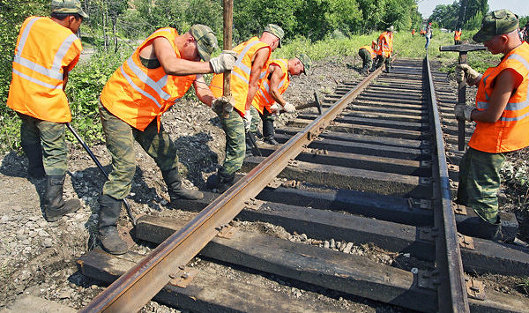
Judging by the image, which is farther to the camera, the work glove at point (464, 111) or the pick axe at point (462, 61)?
the pick axe at point (462, 61)

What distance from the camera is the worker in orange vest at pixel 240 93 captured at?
12.3ft

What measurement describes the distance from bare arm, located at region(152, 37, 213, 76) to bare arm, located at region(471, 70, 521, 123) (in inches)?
88.0

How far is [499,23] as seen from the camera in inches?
104

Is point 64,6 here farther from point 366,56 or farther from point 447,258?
point 366,56

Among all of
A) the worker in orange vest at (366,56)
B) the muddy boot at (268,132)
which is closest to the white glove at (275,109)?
the muddy boot at (268,132)

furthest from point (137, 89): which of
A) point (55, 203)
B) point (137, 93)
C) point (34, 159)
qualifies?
point (34, 159)

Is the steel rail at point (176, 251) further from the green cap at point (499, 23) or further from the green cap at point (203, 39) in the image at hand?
the green cap at point (499, 23)

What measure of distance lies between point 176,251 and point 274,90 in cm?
297

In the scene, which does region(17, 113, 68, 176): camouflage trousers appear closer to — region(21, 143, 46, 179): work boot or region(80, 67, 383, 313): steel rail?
region(21, 143, 46, 179): work boot

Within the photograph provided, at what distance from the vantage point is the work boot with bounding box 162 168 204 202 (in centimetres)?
347

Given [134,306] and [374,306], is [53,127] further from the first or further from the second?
[374,306]

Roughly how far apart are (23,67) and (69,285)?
1982 millimetres

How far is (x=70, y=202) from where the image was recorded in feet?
11.0

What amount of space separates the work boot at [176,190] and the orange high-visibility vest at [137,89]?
623 millimetres
